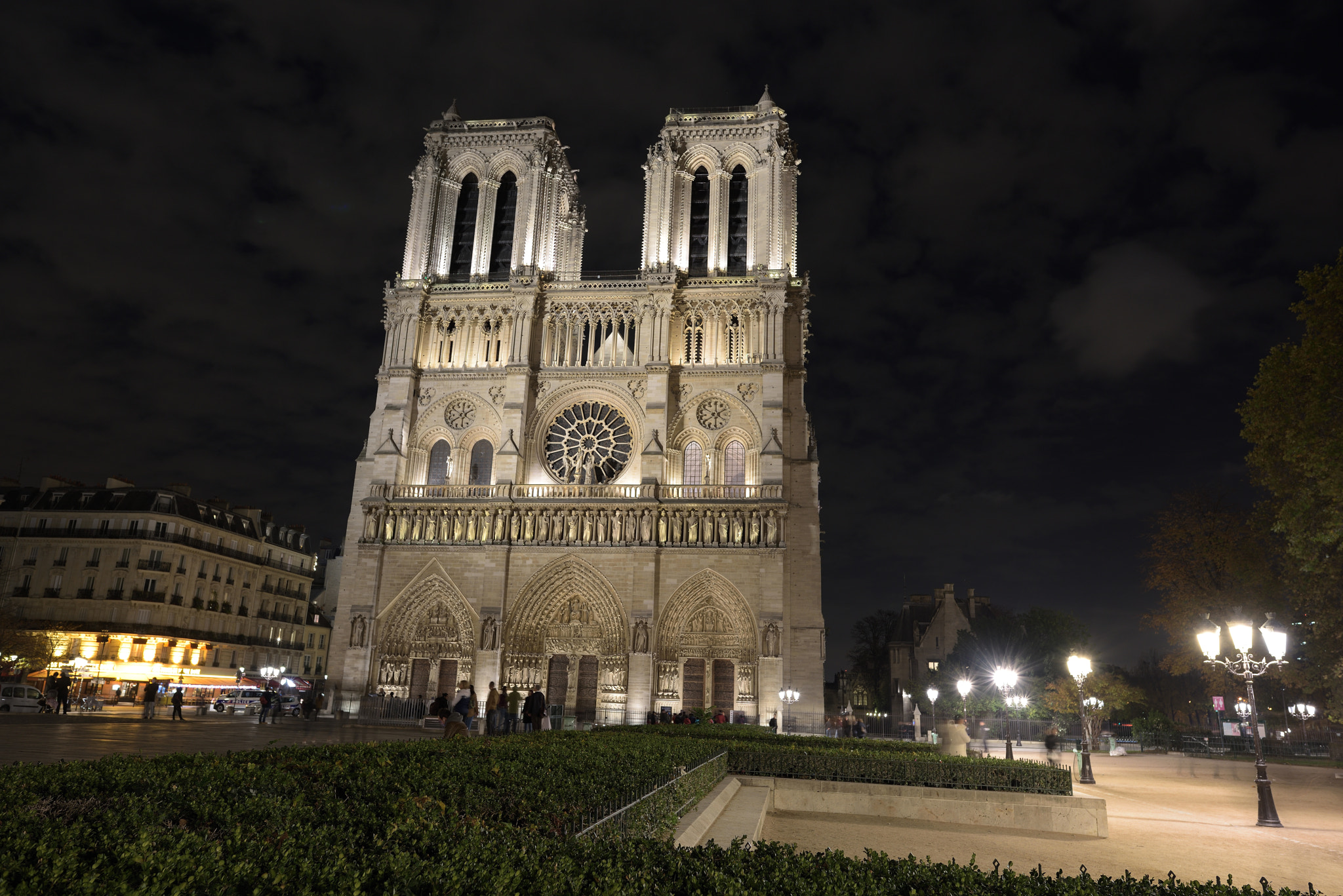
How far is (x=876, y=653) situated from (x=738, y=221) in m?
43.9

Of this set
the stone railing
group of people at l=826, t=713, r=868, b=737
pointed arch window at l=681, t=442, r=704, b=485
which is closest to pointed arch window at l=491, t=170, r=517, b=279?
Result: the stone railing

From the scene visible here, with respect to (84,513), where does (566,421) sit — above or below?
above

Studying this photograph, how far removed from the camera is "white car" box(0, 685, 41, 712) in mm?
25562

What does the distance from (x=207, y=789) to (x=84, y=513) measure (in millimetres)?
45133

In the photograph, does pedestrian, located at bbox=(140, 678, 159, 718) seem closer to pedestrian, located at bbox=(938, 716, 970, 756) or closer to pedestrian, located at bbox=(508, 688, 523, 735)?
pedestrian, located at bbox=(508, 688, 523, 735)

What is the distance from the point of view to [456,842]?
16.3 ft

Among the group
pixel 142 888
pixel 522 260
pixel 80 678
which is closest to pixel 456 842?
pixel 142 888

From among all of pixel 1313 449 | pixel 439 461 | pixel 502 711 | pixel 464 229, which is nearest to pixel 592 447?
pixel 439 461

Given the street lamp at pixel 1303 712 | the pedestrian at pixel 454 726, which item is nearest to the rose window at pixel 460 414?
the pedestrian at pixel 454 726

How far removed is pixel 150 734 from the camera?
17.3 meters

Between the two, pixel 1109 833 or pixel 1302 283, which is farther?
pixel 1302 283

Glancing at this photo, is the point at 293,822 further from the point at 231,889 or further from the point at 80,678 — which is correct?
the point at 80,678

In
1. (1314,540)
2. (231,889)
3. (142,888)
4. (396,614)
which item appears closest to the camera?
(142,888)

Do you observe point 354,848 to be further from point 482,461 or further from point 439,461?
point 439,461
